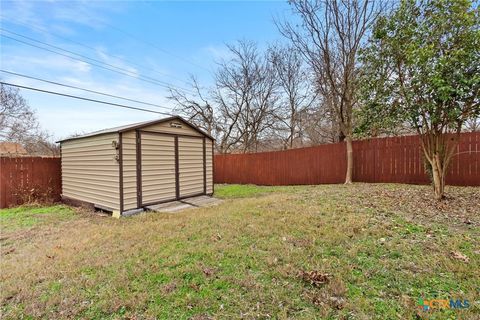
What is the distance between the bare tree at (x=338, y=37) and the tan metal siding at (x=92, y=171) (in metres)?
7.07

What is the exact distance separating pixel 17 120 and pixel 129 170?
557 inches

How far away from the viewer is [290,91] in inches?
615

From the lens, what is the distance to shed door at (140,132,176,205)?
5.82m

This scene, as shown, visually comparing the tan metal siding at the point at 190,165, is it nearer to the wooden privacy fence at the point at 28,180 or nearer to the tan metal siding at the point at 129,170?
the tan metal siding at the point at 129,170

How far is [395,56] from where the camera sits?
4.64 m

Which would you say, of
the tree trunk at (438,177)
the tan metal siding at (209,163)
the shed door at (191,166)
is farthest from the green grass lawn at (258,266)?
the tan metal siding at (209,163)

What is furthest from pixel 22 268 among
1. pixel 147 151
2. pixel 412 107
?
pixel 412 107

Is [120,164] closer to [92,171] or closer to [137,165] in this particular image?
[137,165]

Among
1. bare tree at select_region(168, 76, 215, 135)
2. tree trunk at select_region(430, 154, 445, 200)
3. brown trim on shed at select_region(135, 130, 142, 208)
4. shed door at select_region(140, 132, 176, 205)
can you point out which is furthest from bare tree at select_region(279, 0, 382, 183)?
bare tree at select_region(168, 76, 215, 135)

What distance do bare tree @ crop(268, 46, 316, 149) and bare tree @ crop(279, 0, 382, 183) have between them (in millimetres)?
5531

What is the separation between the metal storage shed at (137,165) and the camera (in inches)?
215

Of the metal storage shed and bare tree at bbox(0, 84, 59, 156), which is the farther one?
bare tree at bbox(0, 84, 59, 156)

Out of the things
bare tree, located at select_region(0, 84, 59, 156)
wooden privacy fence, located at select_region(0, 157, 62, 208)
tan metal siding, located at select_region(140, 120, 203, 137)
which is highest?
bare tree, located at select_region(0, 84, 59, 156)

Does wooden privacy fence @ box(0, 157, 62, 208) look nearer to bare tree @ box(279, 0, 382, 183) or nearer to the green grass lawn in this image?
the green grass lawn
